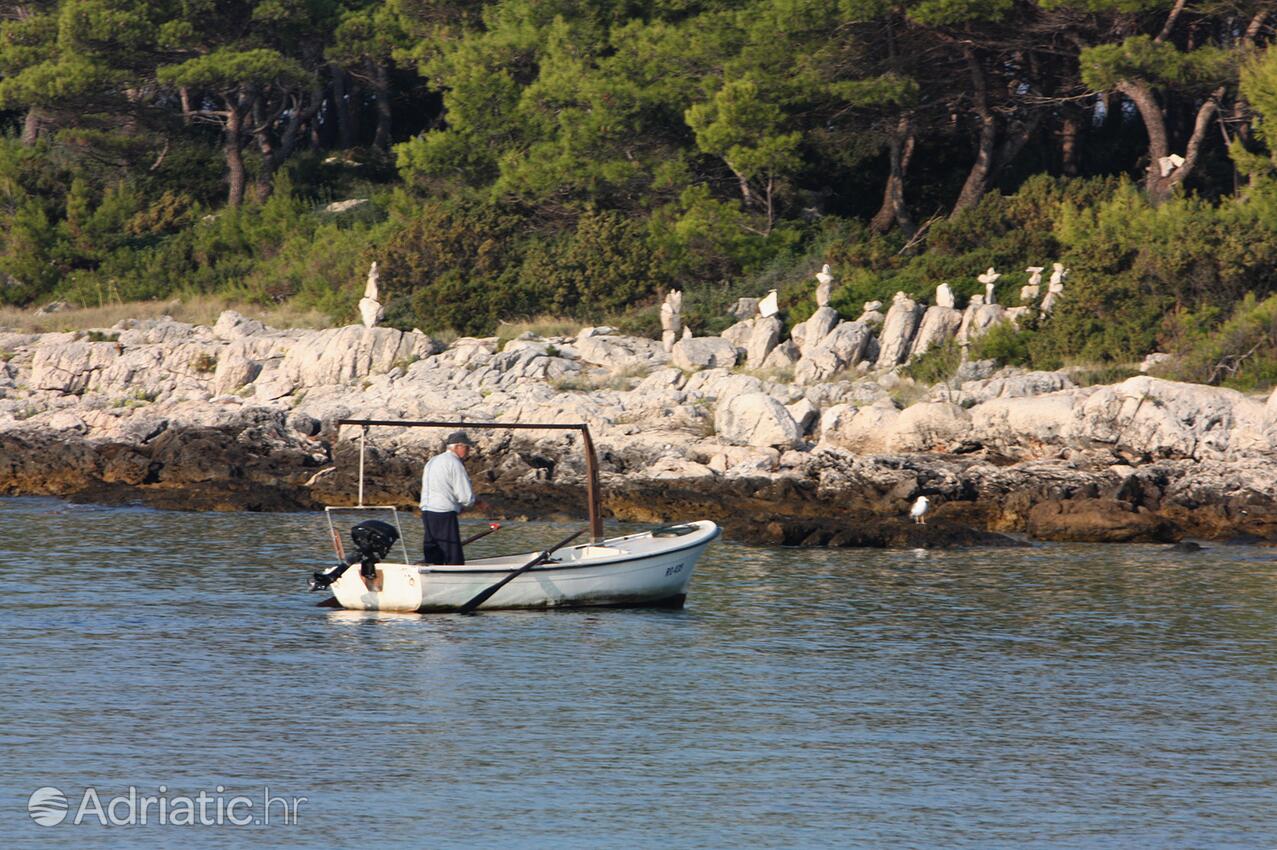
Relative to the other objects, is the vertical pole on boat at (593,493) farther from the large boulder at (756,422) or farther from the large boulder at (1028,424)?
the large boulder at (1028,424)

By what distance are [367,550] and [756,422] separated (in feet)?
39.8

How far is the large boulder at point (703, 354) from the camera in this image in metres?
32.2

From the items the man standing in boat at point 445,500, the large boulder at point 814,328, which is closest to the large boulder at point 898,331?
the large boulder at point 814,328

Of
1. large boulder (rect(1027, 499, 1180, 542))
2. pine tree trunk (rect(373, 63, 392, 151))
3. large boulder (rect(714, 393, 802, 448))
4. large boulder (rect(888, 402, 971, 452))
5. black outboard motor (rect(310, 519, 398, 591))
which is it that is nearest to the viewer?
black outboard motor (rect(310, 519, 398, 591))

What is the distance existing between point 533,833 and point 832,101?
2984cm

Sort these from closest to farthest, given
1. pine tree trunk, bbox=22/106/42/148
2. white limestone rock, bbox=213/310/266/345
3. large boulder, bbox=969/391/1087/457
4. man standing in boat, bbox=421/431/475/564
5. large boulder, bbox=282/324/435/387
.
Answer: man standing in boat, bbox=421/431/475/564 < large boulder, bbox=969/391/1087/457 < large boulder, bbox=282/324/435/387 < white limestone rock, bbox=213/310/266/345 < pine tree trunk, bbox=22/106/42/148

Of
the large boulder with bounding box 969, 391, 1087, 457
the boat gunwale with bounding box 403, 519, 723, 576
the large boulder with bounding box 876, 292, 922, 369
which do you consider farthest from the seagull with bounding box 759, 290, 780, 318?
the boat gunwale with bounding box 403, 519, 723, 576

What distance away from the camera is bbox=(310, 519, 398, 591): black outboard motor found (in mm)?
17469

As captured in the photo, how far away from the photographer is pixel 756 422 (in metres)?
28.5

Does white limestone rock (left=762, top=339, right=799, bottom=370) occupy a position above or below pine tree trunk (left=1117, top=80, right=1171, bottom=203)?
below

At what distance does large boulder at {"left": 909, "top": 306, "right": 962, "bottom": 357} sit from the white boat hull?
46.3 feet

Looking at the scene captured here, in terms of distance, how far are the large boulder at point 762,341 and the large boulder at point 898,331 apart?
217 centimetres

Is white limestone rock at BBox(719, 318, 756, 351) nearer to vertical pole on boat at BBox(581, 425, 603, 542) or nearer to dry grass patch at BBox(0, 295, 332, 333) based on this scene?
dry grass patch at BBox(0, 295, 332, 333)

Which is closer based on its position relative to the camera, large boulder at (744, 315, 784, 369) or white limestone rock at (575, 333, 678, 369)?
large boulder at (744, 315, 784, 369)
